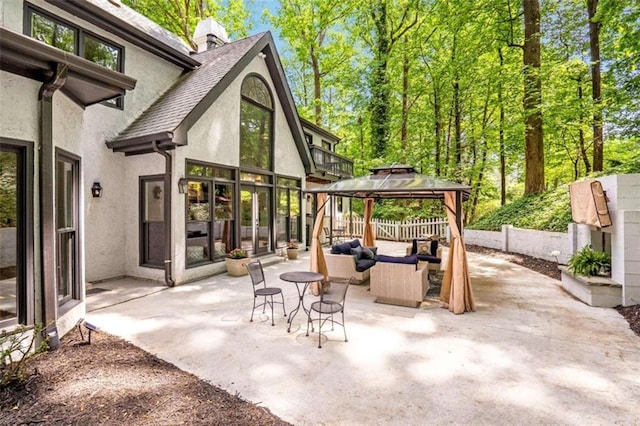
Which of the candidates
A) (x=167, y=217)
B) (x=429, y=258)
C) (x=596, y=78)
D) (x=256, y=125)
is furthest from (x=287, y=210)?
(x=596, y=78)

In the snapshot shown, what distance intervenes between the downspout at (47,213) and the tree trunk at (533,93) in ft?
44.1

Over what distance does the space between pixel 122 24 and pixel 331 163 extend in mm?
11219

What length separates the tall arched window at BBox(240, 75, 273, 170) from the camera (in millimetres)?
9781

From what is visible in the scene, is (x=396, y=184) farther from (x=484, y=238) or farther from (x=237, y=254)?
(x=484, y=238)

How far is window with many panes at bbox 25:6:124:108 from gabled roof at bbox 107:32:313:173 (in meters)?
0.96

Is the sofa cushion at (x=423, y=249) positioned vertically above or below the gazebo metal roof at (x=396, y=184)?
below

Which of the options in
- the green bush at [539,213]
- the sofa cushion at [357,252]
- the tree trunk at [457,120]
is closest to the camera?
the sofa cushion at [357,252]

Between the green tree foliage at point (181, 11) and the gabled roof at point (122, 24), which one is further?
the green tree foliage at point (181, 11)

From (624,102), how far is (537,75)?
2720 mm

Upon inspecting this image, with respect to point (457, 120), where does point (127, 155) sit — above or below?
below

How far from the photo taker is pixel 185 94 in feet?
27.8

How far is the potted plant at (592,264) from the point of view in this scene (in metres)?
6.44

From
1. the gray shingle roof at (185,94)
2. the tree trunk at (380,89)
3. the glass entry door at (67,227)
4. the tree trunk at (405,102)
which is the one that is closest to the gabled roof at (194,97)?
the gray shingle roof at (185,94)

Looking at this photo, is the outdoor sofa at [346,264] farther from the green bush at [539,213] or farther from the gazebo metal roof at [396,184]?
the green bush at [539,213]
